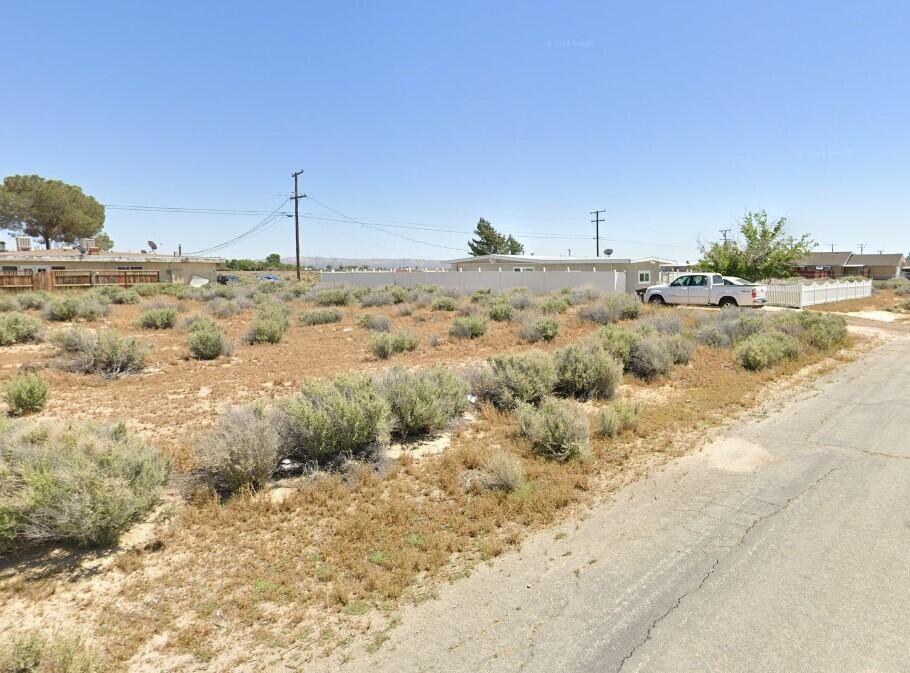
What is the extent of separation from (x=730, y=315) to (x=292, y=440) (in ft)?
50.3

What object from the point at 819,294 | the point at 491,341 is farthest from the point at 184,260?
the point at 819,294

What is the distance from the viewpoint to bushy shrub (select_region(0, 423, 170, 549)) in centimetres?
367

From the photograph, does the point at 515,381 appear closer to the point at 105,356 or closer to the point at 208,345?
the point at 208,345

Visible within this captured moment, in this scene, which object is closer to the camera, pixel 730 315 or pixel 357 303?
pixel 730 315

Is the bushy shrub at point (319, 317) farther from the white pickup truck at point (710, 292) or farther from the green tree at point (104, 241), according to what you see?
the green tree at point (104, 241)

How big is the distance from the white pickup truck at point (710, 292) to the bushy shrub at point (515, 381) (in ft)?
62.2

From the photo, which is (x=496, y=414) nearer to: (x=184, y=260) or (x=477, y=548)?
(x=477, y=548)

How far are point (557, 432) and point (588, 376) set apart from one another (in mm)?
2837

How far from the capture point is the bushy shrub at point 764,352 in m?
10.5

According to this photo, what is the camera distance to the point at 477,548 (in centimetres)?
402

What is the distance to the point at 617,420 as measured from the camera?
664cm

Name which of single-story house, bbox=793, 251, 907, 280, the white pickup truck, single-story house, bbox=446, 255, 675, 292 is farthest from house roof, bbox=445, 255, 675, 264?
single-story house, bbox=793, 251, 907, 280

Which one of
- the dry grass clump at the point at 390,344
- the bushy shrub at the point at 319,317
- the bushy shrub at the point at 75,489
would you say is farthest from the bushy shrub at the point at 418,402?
the bushy shrub at the point at 319,317

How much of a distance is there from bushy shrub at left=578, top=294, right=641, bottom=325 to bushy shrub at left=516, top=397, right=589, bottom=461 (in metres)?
12.4
